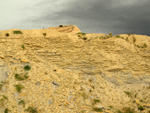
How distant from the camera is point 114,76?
560 inches

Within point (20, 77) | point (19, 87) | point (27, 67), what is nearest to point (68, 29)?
point (27, 67)

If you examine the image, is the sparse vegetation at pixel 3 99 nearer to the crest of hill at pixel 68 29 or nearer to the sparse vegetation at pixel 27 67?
the sparse vegetation at pixel 27 67

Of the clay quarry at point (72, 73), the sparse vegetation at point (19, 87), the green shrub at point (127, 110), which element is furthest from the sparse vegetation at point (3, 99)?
the green shrub at point (127, 110)

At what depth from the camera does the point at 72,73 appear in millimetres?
13789

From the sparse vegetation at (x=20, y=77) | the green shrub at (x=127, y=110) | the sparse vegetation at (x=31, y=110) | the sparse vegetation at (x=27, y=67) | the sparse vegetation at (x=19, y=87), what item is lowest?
the green shrub at (x=127, y=110)

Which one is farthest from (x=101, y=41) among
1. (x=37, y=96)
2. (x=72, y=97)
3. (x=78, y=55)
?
(x=37, y=96)

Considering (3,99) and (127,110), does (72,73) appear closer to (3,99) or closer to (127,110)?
(127,110)

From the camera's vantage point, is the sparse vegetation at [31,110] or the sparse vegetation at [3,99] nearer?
the sparse vegetation at [3,99]

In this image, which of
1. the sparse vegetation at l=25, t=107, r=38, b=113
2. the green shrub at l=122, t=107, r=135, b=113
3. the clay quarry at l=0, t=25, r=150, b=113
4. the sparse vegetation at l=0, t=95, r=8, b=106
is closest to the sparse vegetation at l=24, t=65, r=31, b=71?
the clay quarry at l=0, t=25, r=150, b=113

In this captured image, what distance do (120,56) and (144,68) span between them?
7.88 ft

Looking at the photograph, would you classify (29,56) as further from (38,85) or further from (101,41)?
(101,41)

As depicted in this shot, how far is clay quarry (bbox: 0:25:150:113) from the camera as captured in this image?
1144cm

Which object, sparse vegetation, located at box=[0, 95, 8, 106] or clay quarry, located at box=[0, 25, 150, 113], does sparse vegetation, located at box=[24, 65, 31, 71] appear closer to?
clay quarry, located at box=[0, 25, 150, 113]

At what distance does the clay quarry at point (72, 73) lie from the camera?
11.4m
